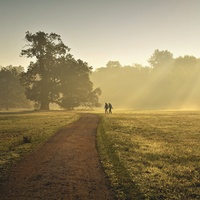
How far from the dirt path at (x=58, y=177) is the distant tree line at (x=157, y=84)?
107 metres

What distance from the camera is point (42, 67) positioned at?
222 ft

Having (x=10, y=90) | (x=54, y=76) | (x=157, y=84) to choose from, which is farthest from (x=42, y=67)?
(x=157, y=84)

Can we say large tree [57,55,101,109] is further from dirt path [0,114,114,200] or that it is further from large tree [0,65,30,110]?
dirt path [0,114,114,200]

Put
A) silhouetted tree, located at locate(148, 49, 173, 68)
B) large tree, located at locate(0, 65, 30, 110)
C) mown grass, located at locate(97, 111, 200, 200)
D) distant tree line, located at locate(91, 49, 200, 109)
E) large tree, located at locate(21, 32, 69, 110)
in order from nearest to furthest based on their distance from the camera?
mown grass, located at locate(97, 111, 200, 200)
large tree, located at locate(21, 32, 69, 110)
large tree, located at locate(0, 65, 30, 110)
distant tree line, located at locate(91, 49, 200, 109)
silhouetted tree, located at locate(148, 49, 173, 68)

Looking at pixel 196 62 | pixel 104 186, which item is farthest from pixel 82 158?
pixel 196 62

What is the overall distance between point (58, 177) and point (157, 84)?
482 ft

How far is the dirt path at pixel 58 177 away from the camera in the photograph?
777cm

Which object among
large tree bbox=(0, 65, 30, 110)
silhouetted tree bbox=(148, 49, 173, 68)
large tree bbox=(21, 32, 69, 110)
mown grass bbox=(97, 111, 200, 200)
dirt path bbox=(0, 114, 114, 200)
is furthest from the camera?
silhouetted tree bbox=(148, 49, 173, 68)

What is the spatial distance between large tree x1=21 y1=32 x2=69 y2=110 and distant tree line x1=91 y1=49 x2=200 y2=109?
58729 mm

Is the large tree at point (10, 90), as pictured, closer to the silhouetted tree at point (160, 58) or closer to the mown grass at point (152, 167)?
the mown grass at point (152, 167)

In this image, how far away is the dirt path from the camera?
7.77m

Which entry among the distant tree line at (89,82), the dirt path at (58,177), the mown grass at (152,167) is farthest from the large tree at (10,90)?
the dirt path at (58,177)

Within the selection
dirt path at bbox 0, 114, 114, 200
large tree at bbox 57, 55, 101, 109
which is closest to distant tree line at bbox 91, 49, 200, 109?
large tree at bbox 57, 55, 101, 109

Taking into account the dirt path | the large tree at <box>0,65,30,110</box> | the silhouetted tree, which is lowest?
the dirt path
